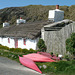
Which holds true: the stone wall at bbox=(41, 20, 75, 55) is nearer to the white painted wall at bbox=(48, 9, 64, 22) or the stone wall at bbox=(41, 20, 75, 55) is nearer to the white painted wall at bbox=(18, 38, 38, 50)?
the white painted wall at bbox=(18, 38, 38, 50)

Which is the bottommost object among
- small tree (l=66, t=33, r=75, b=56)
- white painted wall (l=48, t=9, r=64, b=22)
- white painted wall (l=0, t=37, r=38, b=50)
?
white painted wall (l=0, t=37, r=38, b=50)

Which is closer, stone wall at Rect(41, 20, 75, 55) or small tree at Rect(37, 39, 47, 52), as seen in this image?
stone wall at Rect(41, 20, 75, 55)

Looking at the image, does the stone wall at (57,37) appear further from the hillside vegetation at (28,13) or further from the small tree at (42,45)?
the hillside vegetation at (28,13)

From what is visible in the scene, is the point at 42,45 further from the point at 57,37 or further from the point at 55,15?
the point at 55,15

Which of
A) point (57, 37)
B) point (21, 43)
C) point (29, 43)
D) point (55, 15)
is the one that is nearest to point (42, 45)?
point (57, 37)

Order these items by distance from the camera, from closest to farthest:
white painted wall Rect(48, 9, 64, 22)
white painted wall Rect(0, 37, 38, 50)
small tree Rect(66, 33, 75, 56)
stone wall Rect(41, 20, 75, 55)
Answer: small tree Rect(66, 33, 75, 56) < stone wall Rect(41, 20, 75, 55) < white painted wall Rect(0, 37, 38, 50) < white painted wall Rect(48, 9, 64, 22)

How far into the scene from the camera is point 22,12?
68.2 meters

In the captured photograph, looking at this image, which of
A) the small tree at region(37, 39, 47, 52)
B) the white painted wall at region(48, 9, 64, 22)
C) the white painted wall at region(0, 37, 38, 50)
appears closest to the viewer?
the small tree at region(37, 39, 47, 52)

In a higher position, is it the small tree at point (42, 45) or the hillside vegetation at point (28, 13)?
the hillside vegetation at point (28, 13)

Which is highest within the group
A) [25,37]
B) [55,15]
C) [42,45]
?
[55,15]

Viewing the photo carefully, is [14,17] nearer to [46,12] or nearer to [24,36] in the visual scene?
[46,12]

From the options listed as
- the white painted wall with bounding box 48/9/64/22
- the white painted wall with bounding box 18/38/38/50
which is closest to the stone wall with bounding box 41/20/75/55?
the white painted wall with bounding box 18/38/38/50

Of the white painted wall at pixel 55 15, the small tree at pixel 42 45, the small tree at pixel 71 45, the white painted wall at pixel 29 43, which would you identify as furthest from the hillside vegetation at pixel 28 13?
the small tree at pixel 71 45

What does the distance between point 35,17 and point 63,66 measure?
5686 centimetres
